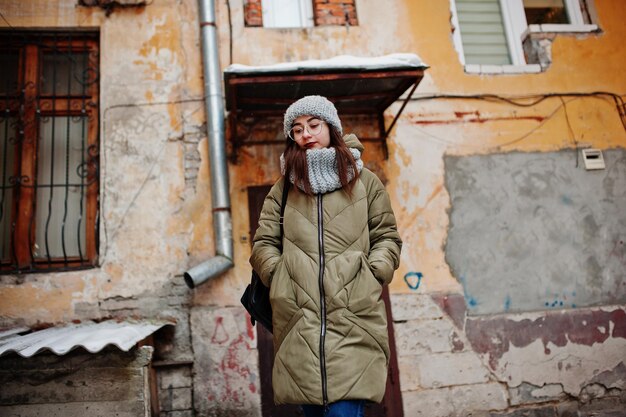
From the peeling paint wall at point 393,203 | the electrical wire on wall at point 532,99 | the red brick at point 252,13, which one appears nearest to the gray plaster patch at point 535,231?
the peeling paint wall at point 393,203

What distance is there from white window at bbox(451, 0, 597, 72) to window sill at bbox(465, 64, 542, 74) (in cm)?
19

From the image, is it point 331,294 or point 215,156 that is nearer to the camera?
point 331,294

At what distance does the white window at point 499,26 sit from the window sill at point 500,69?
7.3 inches

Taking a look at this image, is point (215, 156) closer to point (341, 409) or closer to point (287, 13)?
point (287, 13)

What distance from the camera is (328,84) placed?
4039 mm

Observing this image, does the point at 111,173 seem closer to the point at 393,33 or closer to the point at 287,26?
the point at 287,26

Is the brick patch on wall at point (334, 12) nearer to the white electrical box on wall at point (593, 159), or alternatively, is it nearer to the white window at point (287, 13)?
the white window at point (287, 13)

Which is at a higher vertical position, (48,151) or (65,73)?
(65,73)

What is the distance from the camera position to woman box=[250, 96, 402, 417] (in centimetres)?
205

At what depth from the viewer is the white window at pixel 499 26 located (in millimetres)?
5121

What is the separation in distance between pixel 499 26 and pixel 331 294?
14.5 ft

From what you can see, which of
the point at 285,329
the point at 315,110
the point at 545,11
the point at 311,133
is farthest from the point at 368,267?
the point at 545,11

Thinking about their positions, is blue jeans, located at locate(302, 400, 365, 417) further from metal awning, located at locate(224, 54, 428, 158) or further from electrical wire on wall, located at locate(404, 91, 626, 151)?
electrical wire on wall, located at locate(404, 91, 626, 151)

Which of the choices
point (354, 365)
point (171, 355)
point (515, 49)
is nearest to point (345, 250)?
point (354, 365)
